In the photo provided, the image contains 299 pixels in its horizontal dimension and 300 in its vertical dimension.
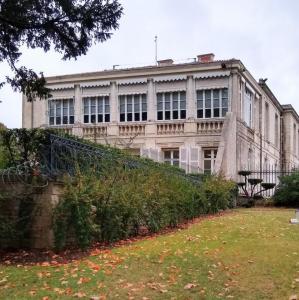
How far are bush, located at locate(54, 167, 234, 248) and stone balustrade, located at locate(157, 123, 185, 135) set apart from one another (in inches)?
611

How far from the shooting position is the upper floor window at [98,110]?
113 ft

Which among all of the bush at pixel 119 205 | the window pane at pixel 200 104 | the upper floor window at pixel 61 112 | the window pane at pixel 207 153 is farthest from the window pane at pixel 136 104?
the bush at pixel 119 205

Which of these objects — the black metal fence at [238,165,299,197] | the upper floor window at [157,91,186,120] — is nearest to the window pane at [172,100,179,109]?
the upper floor window at [157,91,186,120]

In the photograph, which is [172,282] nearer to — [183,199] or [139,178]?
[139,178]

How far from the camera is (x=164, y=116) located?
33.0m

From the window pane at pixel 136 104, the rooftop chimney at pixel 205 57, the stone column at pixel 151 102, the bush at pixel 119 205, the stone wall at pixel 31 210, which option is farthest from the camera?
the rooftop chimney at pixel 205 57

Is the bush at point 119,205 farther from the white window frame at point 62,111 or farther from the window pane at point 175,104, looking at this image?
the white window frame at point 62,111

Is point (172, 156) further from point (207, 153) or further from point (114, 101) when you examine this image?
point (114, 101)

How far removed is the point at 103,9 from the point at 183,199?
653 cm

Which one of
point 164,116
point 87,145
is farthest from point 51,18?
point 164,116

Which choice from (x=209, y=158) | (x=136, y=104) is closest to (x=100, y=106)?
(x=136, y=104)

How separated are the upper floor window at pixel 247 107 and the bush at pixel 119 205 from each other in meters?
17.4

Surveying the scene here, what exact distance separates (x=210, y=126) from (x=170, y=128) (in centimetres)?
247

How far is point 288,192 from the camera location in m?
25.2
